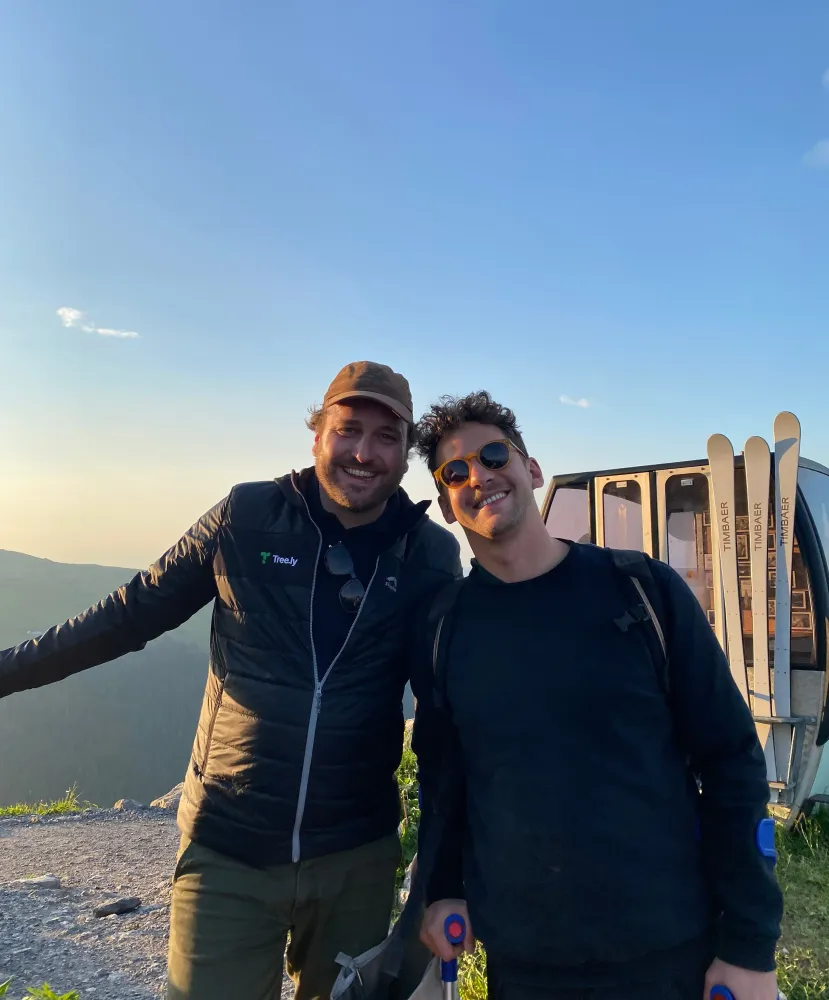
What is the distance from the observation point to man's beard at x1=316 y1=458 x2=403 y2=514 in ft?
7.75

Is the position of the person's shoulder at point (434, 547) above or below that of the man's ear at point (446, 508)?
below

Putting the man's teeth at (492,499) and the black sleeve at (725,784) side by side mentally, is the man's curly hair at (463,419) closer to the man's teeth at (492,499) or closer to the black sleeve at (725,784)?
the man's teeth at (492,499)

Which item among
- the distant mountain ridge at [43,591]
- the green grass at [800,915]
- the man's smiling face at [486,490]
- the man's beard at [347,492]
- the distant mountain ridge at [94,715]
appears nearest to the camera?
the man's smiling face at [486,490]

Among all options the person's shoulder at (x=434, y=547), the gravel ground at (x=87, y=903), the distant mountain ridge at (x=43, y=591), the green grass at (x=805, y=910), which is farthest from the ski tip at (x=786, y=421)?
the distant mountain ridge at (x=43, y=591)

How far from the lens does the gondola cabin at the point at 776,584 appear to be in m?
5.48

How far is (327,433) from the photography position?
8.17ft

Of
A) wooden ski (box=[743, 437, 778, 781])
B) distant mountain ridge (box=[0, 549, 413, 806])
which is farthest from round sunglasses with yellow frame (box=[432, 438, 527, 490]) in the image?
distant mountain ridge (box=[0, 549, 413, 806])

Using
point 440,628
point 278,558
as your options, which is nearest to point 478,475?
point 440,628

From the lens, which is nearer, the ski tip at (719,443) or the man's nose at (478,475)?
the man's nose at (478,475)

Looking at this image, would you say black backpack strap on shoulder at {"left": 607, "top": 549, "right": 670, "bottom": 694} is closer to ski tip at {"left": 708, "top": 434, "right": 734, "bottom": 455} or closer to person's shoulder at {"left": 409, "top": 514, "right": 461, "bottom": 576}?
person's shoulder at {"left": 409, "top": 514, "right": 461, "bottom": 576}

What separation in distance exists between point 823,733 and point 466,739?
4.91 metres

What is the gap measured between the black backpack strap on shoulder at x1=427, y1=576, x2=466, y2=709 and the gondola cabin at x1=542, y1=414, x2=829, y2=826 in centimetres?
311

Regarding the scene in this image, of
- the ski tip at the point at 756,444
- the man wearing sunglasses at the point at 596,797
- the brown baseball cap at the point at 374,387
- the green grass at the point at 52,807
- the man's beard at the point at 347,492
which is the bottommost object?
the green grass at the point at 52,807

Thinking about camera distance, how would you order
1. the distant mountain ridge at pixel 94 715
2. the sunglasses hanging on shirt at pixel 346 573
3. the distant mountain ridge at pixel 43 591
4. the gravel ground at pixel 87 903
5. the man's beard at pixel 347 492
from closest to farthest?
the sunglasses hanging on shirt at pixel 346 573
the man's beard at pixel 347 492
the gravel ground at pixel 87 903
the distant mountain ridge at pixel 94 715
the distant mountain ridge at pixel 43 591
